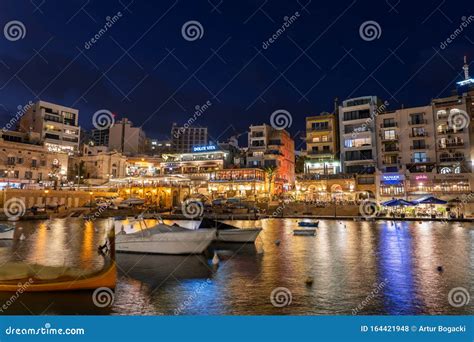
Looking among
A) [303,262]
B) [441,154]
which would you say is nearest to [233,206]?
[441,154]

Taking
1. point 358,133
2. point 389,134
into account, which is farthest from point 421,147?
point 358,133

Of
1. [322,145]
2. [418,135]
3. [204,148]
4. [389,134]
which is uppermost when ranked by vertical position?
[204,148]

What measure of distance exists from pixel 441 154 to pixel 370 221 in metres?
21.4

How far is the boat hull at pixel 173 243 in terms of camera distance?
2350cm

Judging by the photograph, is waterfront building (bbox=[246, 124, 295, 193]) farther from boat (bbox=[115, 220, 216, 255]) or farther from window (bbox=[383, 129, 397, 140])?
boat (bbox=[115, 220, 216, 255])

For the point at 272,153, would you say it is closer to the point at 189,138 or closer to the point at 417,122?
the point at 417,122

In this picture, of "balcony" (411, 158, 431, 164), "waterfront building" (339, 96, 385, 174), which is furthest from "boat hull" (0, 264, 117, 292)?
"balcony" (411, 158, 431, 164)

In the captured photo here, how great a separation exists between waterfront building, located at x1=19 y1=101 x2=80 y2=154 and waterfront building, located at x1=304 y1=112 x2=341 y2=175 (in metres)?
61.3

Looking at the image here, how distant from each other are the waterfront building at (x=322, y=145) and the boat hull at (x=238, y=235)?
46810 mm

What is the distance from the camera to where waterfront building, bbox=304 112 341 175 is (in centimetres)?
7356

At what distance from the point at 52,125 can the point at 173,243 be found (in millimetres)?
77731

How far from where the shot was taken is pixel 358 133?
69.9 metres

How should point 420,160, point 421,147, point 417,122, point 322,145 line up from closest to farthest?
1. point 420,160
2. point 421,147
3. point 417,122
4. point 322,145

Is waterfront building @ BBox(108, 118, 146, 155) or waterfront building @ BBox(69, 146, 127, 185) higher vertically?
waterfront building @ BBox(108, 118, 146, 155)
